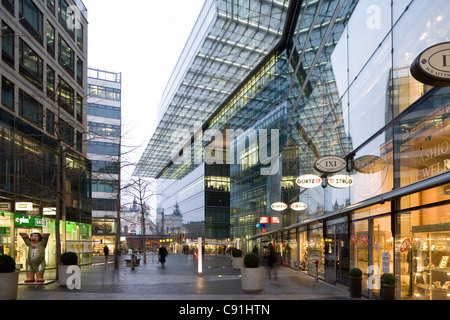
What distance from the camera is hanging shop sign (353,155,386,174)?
52.0 feet

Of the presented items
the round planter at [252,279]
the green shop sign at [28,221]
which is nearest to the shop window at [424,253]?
the round planter at [252,279]

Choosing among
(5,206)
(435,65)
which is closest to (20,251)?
(5,206)

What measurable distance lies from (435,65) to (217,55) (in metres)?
34.3

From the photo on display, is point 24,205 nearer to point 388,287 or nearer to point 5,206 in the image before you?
point 5,206

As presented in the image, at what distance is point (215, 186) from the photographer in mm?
80188

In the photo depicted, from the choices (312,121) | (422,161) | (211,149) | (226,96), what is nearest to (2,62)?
(312,121)

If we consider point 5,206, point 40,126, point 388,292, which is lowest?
point 388,292

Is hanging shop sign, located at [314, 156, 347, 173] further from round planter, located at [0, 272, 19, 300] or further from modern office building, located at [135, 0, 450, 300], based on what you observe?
round planter, located at [0, 272, 19, 300]

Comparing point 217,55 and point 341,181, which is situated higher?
point 217,55

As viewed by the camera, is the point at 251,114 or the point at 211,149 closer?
the point at 251,114

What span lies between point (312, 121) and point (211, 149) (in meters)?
49.6

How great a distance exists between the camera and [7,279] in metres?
14.5

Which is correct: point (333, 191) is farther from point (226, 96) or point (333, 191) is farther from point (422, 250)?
point (226, 96)

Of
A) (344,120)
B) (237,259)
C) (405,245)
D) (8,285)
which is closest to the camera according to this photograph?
(405,245)
